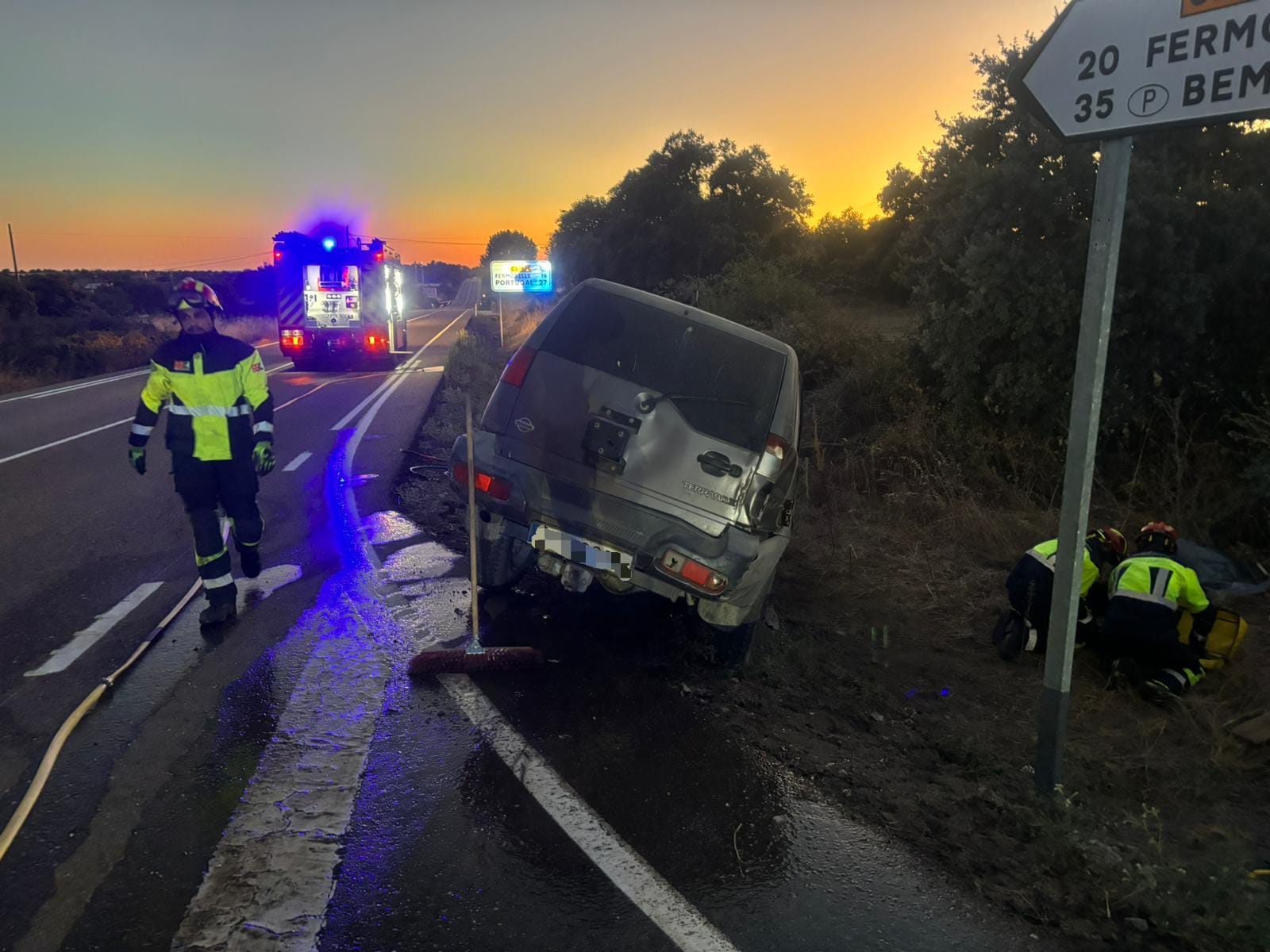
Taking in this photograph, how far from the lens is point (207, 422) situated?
4898 mm

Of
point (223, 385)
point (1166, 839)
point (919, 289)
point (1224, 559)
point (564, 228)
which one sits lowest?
point (1166, 839)

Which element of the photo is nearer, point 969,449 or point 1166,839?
point 1166,839

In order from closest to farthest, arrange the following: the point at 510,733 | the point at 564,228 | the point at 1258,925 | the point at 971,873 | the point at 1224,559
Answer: the point at 1258,925 → the point at 971,873 → the point at 510,733 → the point at 1224,559 → the point at 564,228

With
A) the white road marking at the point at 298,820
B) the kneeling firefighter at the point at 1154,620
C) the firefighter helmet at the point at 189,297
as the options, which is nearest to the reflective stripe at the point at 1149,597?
the kneeling firefighter at the point at 1154,620

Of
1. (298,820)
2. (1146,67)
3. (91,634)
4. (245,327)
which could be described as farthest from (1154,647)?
(245,327)

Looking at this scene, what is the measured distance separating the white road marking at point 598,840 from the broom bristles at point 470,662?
0.27m

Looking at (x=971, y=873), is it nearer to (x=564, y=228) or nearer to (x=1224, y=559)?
(x=1224, y=559)

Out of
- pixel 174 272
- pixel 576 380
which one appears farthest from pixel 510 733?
pixel 174 272

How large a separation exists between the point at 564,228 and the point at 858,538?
126ft

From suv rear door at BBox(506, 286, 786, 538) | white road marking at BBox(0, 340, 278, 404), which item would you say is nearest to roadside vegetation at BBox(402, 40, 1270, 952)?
suv rear door at BBox(506, 286, 786, 538)

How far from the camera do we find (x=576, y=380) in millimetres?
4438

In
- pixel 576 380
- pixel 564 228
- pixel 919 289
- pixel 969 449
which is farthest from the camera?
pixel 564 228

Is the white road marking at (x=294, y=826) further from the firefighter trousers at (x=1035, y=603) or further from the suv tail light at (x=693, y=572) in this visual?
the firefighter trousers at (x=1035, y=603)

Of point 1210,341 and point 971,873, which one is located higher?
point 1210,341
